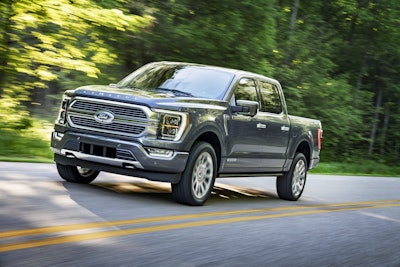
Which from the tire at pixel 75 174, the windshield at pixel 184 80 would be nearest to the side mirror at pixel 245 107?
the windshield at pixel 184 80

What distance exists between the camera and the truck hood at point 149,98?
8125 millimetres

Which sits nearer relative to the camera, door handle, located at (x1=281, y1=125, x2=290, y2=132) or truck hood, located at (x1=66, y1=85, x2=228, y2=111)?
truck hood, located at (x1=66, y1=85, x2=228, y2=111)

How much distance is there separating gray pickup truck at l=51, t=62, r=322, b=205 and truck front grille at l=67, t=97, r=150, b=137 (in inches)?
0.5

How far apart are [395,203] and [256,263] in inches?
330

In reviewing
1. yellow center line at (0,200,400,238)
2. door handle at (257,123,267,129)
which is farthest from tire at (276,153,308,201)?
yellow center line at (0,200,400,238)

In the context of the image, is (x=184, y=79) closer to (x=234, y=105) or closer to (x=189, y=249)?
(x=234, y=105)

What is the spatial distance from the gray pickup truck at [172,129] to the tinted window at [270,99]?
4 cm

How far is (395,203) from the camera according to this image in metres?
13.2

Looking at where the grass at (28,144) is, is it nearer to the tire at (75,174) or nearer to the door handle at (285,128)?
the tire at (75,174)

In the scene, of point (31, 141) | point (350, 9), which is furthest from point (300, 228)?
point (350, 9)

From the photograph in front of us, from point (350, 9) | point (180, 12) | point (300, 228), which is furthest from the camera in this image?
point (350, 9)

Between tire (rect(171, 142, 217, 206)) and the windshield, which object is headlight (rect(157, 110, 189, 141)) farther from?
the windshield

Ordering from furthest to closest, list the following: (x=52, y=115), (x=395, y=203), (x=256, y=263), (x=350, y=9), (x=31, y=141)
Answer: (x=350, y=9) < (x=52, y=115) < (x=31, y=141) < (x=395, y=203) < (x=256, y=263)

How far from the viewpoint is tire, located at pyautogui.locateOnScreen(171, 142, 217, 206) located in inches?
328
